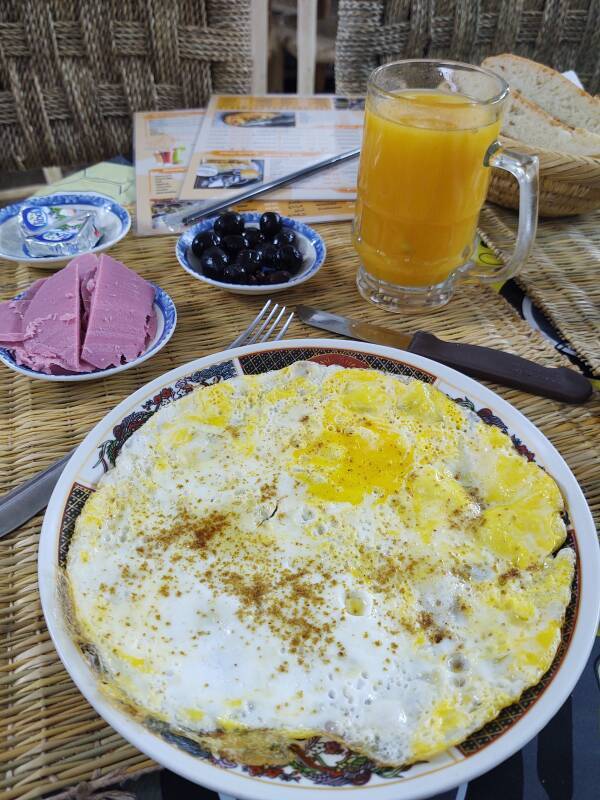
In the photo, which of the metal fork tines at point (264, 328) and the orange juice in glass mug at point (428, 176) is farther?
the metal fork tines at point (264, 328)

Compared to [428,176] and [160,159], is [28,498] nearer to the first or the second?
[428,176]

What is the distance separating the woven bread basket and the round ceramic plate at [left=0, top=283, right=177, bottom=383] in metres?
1.03

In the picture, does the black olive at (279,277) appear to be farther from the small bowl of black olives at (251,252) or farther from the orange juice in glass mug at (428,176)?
the orange juice in glass mug at (428,176)

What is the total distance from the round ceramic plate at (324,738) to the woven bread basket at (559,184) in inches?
33.5

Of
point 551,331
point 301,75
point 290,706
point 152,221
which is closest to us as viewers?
point 290,706

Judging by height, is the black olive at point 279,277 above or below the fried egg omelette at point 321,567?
Answer: above

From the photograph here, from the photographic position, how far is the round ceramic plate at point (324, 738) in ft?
2.35

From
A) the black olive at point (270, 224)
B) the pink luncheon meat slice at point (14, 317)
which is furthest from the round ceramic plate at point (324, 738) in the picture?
the black olive at point (270, 224)

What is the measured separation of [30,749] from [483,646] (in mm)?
648

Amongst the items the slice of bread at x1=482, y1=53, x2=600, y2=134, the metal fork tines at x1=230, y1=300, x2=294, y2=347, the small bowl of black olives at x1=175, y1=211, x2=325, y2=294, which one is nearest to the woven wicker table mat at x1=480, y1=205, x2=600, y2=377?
the slice of bread at x1=482, y1=53, x2=600, y2=134

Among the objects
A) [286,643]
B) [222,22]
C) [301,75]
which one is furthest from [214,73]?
[286,643]

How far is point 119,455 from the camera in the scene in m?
1.11

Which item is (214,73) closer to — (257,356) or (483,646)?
(257,356)

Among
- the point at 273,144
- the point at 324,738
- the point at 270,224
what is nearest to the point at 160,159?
the point at 273,144
